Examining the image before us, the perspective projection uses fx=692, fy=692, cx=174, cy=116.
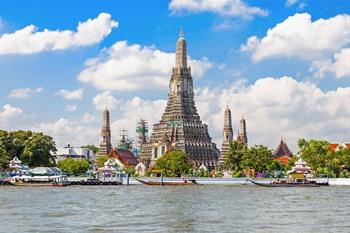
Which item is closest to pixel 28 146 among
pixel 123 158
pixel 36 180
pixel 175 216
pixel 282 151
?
pixel 36 180

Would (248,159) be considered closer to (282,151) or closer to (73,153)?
(282,151)

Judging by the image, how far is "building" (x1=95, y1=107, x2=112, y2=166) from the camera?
172000 millimetres

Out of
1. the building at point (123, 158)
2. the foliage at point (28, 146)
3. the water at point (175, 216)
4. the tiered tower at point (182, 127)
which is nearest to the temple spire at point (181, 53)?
the tiered tower at point (182, 127)

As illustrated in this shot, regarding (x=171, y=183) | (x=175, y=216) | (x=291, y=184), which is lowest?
(x=175, y=216)

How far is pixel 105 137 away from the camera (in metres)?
172

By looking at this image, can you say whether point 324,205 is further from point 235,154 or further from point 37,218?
point 235,154

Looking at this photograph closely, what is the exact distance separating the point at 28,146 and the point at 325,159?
45.5m

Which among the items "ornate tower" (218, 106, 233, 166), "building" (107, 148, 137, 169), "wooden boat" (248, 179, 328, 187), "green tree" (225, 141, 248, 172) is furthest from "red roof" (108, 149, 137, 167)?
"wooden boat" (248, 179, 328, 187)

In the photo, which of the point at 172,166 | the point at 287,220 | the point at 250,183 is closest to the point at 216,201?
the point at 287,220

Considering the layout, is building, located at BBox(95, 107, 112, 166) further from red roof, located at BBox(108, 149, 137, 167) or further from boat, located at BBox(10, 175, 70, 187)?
boat, located at BBox(10, 175, 70, 187)

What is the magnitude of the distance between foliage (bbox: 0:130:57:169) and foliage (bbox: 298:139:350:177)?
132 feet

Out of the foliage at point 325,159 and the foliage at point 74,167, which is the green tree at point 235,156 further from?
the foliage at point 74,167

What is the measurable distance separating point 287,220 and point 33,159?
248ft

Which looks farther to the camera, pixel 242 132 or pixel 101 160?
pixel 242 132
